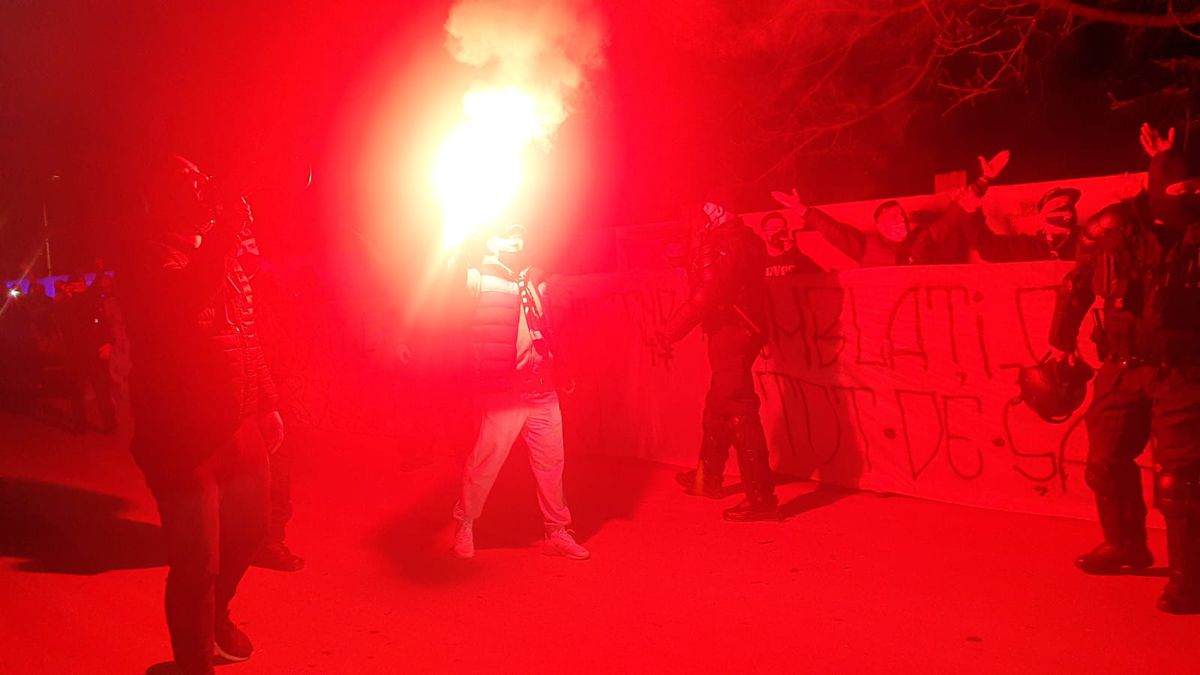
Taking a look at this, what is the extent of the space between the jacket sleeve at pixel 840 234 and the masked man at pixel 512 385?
3353mm

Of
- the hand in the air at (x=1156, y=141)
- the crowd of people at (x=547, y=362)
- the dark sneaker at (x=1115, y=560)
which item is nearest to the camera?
the crowd of people at (x=547, y=362)

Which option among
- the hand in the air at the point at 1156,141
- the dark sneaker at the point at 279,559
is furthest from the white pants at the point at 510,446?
the hand in the air at the point at 1156,141

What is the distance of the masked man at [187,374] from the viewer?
4352 mm

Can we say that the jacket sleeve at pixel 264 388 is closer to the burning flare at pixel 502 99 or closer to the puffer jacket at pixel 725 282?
the burning flare at pixel 502 99

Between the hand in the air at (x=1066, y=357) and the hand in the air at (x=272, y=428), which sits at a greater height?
the hand in the air at (x=1066, y=357)

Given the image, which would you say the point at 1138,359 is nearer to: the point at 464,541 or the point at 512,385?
the point at 512,385

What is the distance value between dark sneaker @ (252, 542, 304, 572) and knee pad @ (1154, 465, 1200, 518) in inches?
191

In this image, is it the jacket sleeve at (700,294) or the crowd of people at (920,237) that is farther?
the crowd of people at (920,237)

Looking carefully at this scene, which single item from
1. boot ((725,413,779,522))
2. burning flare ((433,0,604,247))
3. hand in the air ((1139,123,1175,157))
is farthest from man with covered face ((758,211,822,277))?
hand in the air ((1139,123,1175,157))

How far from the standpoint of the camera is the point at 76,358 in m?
13.2

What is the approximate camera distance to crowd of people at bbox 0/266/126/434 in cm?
1276

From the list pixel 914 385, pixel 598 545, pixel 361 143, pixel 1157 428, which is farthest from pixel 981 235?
pixel 361 143

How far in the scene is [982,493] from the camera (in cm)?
743

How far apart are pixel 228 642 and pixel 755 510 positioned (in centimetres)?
367
